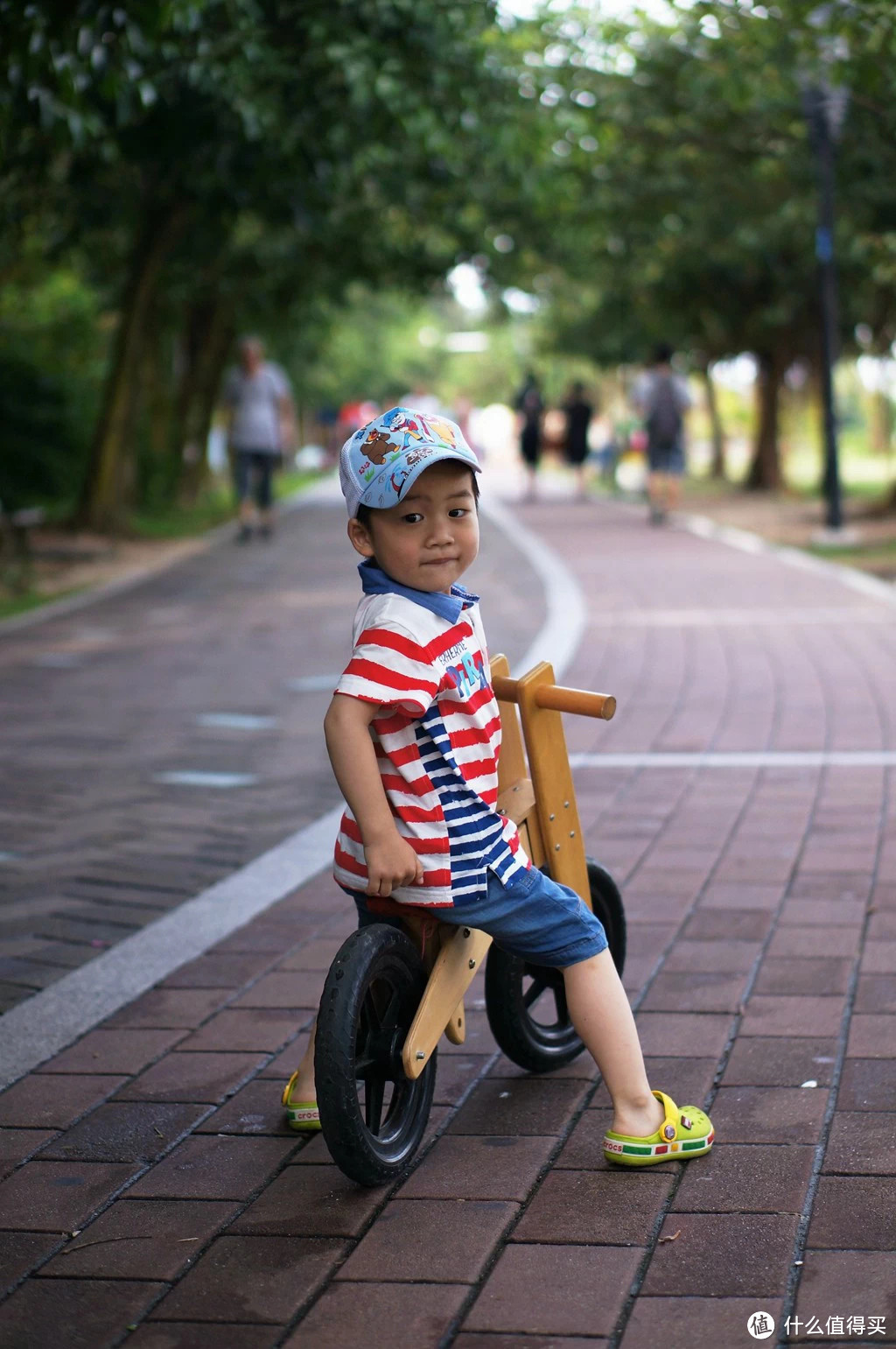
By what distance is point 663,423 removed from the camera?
1873 cm

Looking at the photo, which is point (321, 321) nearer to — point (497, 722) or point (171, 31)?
point (171, 31)

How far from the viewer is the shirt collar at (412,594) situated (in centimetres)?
302

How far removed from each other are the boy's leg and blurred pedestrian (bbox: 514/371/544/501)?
2353 centimetres

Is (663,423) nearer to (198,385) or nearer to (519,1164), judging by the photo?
(198,385)

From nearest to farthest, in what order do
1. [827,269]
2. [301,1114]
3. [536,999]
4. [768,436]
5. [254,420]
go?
[301,1114] → [536,999] → [827,269] → [254,420] → [768,436]

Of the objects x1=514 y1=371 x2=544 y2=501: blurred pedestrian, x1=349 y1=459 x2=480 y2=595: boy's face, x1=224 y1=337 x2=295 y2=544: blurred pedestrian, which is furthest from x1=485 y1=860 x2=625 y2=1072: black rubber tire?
x1=514 y1=371 x2=544 y2=501: blurred pedestrian

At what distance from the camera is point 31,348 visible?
76.5 ft

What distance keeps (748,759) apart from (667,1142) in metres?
3.67

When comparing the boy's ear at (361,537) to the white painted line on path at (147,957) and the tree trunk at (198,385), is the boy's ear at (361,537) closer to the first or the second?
the white painted line on path at (147,957)

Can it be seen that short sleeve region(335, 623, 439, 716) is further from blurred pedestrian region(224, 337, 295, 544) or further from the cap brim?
blurred pedestrian region(224, 337, 295, 544)

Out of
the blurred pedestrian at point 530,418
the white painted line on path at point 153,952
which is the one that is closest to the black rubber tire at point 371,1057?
the white painted line on path at point 153,952

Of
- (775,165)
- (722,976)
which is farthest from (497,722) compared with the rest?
(775,165)

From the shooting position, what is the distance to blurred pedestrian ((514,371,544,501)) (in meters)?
26.2

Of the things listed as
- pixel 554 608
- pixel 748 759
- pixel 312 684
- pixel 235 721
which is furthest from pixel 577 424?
pixel 748 759
